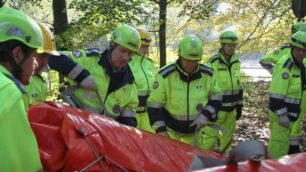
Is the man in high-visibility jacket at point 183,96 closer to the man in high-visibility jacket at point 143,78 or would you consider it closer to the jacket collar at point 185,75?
the jacket collar at point 185,75

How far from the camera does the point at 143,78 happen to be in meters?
6.36

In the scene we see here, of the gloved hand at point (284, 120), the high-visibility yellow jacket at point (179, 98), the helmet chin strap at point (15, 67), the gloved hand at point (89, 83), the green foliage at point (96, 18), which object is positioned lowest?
the gloved hand at point (284, 120)

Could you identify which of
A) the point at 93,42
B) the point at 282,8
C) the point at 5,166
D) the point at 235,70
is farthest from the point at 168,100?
the point at 282,8

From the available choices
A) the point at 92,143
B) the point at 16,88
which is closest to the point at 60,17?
Answer: the point at 92,143

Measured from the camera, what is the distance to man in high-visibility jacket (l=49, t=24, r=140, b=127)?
390 cm

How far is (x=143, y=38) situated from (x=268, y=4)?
25.5 feet

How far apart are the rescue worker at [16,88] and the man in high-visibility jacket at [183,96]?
2.65m

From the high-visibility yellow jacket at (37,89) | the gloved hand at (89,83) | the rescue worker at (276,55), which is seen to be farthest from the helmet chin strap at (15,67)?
the rescue worker at (276,55)

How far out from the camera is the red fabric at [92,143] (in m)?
2.75

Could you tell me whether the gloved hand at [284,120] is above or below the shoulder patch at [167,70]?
below

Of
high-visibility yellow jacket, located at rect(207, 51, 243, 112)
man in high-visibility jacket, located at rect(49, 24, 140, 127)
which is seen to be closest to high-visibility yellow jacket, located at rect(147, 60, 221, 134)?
man in high-visibility jacket, located at rect(49, 24, 140, 127)

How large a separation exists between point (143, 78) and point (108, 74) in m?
2.38

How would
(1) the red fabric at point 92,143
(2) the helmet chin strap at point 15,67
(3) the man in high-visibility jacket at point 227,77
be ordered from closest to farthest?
1. (2) the helmet chin strap at point 15,67
2. (1) the red fabric at point 92,143
3. (3) the man in high-visibility jacket at point 227,77

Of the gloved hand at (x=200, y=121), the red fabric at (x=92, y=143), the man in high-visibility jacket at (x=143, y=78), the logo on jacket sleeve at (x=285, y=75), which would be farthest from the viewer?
the man in high-visibility jacket at (x=143, y=78)
